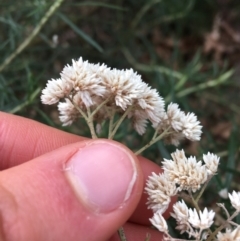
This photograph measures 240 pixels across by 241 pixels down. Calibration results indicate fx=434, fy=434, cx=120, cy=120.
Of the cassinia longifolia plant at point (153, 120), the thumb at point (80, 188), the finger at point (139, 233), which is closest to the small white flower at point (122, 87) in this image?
the cassinia longifolia plant at point (153, 120)

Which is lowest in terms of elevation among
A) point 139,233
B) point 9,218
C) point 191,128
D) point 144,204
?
point 139,233

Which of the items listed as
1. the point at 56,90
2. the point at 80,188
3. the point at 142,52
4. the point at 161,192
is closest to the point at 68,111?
the point at 56,90

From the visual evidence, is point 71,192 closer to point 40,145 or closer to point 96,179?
point 96,179

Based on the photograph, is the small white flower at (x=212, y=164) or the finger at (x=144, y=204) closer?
the small white flower at (x=212, y=164)

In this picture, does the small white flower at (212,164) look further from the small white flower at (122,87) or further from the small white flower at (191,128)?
the small white flower at (122,87)

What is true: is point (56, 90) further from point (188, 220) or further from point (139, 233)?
point (139, 233)

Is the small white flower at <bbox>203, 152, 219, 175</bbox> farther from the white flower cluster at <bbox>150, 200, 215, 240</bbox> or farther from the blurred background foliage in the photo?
the blurred background foliage
